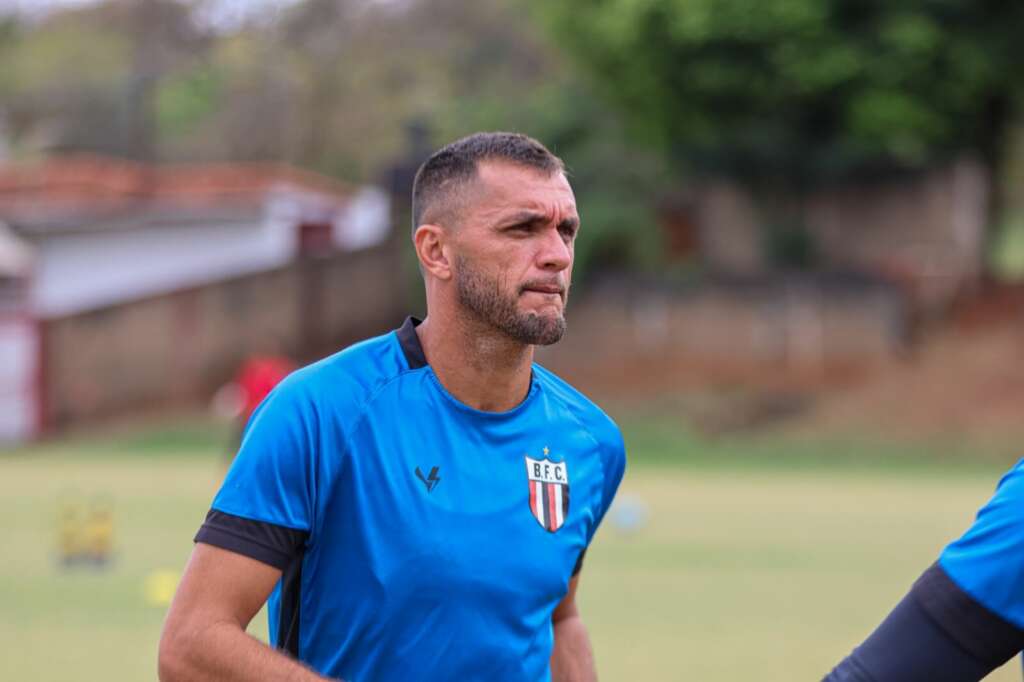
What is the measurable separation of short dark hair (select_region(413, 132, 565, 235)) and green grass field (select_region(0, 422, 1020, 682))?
6.79 metres

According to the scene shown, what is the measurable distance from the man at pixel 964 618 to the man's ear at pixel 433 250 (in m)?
1.54

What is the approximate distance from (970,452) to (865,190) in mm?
8516

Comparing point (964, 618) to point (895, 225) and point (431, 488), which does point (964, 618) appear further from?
point (895, 225)

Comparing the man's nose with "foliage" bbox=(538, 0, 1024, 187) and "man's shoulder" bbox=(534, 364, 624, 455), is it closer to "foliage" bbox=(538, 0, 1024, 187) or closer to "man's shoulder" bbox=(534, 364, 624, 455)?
"man's shoulder" bbox=(534, 364, 624, 455)

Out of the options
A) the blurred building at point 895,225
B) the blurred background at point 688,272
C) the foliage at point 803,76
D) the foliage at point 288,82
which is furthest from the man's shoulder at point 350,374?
the foliage at point 288,82

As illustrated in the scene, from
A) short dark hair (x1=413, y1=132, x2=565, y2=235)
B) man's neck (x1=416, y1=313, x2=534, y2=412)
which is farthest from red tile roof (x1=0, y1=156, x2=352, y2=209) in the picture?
man's neck (x1=416, y1=313, x2=534, y2=412)

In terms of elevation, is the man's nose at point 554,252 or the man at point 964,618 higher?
the man's nose at point 554,252

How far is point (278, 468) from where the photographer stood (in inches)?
151

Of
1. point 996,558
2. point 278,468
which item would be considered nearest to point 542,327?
point 278,468

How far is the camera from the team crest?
4215mm

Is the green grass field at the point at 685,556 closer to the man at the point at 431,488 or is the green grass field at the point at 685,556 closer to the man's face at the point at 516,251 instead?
the man at the point at 431,488

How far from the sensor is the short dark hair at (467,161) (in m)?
4.27

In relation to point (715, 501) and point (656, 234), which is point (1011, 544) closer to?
point (715, 501)

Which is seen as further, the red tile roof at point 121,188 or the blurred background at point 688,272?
the red tile roof at point 121,188
